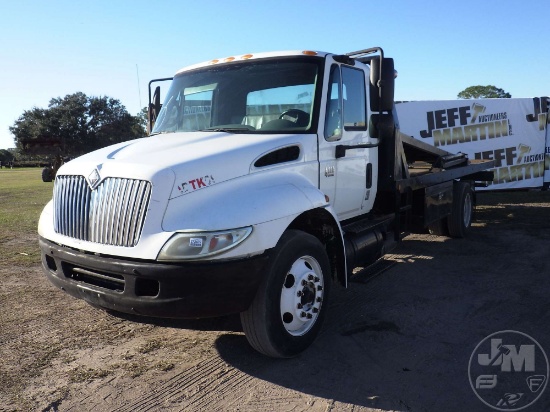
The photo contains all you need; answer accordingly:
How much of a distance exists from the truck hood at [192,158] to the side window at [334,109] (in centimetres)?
28

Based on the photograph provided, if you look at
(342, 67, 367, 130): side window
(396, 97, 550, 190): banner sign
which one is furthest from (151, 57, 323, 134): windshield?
(396, 97, 550, 190): banner sign

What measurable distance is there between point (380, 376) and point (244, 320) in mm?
1077

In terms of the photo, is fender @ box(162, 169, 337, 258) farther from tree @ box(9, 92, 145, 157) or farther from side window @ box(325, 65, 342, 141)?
tree @ box(9, 92, 145, 157)

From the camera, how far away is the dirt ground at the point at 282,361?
318cm

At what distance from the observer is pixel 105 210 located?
3.40 meters

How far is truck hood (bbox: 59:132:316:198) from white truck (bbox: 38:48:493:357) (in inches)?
0.5

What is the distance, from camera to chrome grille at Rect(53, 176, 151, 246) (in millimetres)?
3246

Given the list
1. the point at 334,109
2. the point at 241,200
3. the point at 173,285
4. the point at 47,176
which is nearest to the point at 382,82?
the point at 334,109

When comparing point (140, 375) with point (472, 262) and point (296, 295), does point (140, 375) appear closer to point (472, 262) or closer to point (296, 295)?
point (296, 295)

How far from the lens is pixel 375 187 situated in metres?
5.53

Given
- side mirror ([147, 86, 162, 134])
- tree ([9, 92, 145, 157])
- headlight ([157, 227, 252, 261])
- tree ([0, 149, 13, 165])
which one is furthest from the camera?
tree ([0, 149, 13, 165])

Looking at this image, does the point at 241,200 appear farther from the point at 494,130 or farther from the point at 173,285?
the point at 494,130

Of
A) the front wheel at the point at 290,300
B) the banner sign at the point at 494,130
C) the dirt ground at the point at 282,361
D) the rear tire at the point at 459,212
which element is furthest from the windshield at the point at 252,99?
the banner sign at the point at 494,130

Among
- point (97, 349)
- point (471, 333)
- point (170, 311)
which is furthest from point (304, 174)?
point (97, 349)
